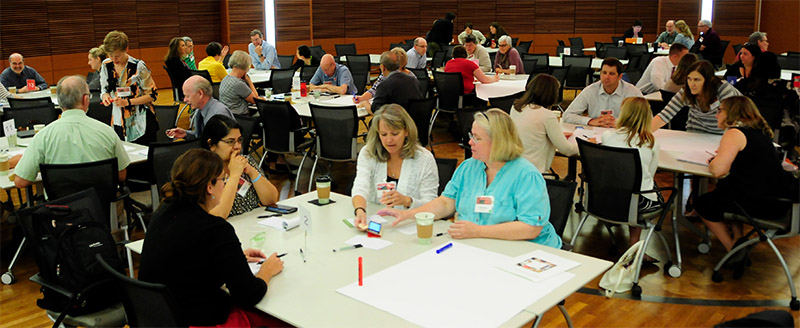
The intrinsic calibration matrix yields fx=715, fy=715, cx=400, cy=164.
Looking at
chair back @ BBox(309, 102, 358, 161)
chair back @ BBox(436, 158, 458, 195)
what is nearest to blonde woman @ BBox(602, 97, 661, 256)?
chair back @ BBox(436, 158, 458, 195)

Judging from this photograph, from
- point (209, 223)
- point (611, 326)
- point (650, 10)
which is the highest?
point (650, 10)

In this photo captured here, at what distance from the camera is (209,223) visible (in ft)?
9.04

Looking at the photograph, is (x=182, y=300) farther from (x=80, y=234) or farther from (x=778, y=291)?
(x=778, y=291)

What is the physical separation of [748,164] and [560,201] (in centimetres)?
162

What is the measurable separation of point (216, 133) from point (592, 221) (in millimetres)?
3389

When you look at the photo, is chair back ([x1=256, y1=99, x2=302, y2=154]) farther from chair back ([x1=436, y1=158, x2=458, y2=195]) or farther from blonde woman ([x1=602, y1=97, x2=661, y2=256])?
blonde woman ([x1=602, y1=97, x2=661, y2=256])

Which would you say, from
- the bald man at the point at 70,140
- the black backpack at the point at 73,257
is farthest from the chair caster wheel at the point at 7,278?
the black backpack at the point at 73,257

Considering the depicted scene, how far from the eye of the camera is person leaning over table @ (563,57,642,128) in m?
6.48

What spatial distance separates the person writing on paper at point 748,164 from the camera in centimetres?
462

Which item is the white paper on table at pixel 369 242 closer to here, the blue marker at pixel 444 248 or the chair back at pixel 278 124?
the blue marker at pixel 444 248

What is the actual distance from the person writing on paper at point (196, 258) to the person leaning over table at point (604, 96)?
4.37 metres

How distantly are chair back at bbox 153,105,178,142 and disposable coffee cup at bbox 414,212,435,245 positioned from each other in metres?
3.99

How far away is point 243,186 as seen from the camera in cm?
400

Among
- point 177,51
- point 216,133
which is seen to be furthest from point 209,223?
point 177,51
